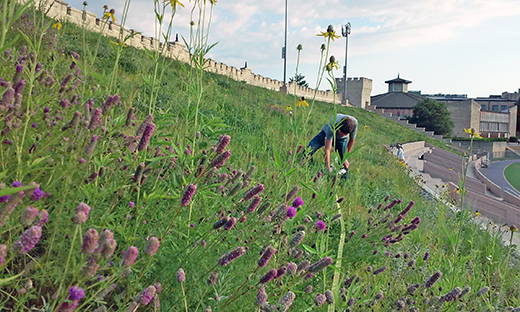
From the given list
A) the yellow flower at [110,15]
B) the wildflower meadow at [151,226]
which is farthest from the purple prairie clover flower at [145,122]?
the yellow flower at [110,15]

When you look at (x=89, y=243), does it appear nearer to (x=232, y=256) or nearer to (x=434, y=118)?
(x=232, y=256)

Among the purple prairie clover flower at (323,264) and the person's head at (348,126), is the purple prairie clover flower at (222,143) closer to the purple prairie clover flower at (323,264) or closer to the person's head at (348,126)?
the purple prairie clover flower at (323,264)

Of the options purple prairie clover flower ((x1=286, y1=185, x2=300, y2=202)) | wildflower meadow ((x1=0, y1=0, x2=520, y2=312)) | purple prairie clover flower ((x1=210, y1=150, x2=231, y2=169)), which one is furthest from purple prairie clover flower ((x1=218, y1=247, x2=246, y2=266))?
purple prairie clover flower ((x1=286, y1=185, x2=300, y2=202))

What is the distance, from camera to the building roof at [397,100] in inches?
2680

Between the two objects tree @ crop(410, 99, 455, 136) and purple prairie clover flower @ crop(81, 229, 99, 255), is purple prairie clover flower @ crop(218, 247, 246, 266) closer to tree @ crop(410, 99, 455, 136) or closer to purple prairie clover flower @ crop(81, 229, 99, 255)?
purple prairie clover flower @ crop(81, 229, 99, 255)

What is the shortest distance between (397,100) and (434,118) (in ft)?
73.0

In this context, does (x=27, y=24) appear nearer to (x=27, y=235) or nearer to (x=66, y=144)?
(x=66, y=144)

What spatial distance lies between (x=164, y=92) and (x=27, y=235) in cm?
754

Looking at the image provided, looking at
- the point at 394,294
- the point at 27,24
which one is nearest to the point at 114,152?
the point at 394,294

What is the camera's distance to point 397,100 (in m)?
69.6

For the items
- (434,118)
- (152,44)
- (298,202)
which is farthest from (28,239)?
(434,118)

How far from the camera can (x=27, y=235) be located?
685mm

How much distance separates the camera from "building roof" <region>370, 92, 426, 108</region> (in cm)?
6806

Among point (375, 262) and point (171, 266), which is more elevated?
point (171, 266)
